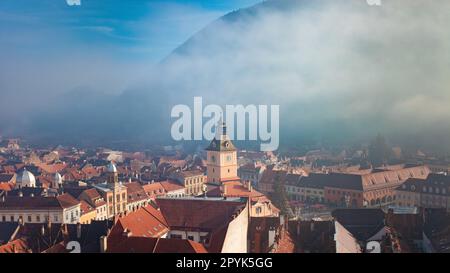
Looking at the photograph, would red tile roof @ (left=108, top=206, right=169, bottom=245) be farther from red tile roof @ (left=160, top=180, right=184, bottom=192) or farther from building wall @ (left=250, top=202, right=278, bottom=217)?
red tile roof @ (left=160, top=180, right=184, bottom=192)

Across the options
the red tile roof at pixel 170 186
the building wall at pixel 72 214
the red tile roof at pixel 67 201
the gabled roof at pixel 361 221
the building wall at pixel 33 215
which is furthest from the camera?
the red tile roof at pixel 170 186

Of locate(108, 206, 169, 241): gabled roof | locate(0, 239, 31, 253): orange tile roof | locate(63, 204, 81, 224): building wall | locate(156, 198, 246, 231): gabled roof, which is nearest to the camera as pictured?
locate(0, 239, 31, 253): orange tile roof

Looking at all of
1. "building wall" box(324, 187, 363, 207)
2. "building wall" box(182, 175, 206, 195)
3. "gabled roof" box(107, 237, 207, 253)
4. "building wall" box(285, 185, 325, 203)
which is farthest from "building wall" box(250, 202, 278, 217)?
"building wall" box(182, 175, 206, 195)

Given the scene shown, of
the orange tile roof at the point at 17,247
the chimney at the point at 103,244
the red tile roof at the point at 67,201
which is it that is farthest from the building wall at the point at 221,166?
the chimney at the point at 103,244

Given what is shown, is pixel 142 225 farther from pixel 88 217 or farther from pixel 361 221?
pixel 88 217

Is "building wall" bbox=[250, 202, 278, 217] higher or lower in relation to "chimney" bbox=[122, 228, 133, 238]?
lower

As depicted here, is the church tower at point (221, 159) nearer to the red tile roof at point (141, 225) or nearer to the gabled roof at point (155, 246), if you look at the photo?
the red tile roof at point (141, 225)
